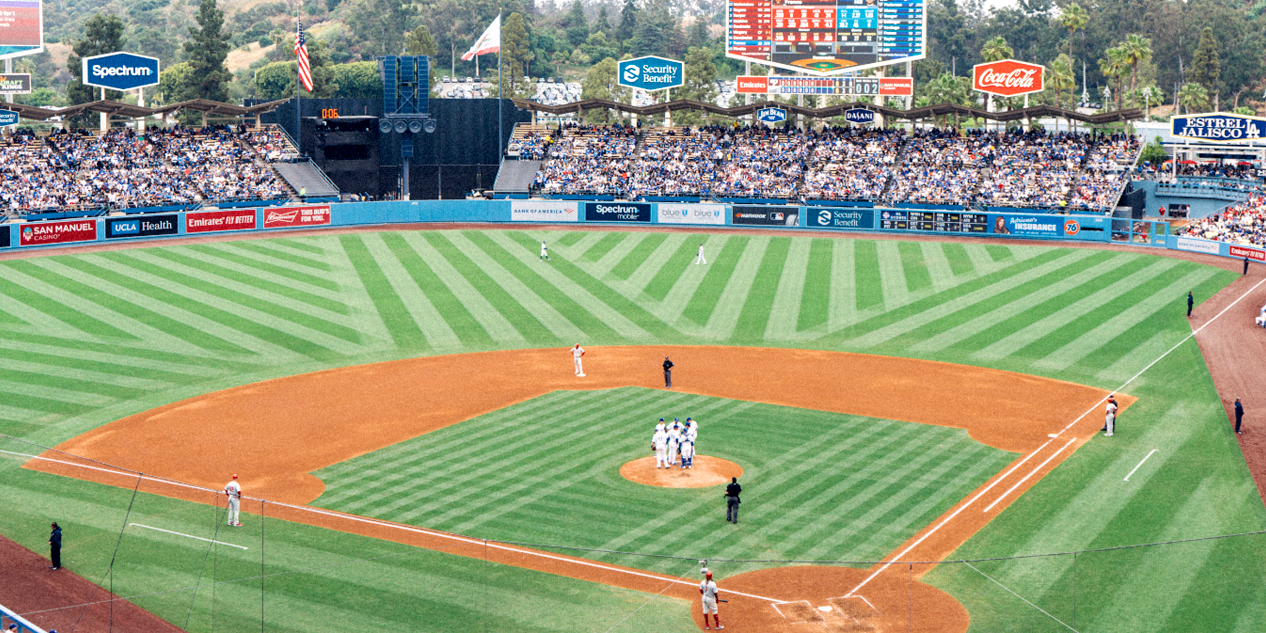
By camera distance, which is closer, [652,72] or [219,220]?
[219,220]

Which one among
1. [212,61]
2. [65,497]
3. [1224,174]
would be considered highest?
[212,61]

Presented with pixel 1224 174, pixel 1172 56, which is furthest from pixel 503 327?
pixel 1172 56

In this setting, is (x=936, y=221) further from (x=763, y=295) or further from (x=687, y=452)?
(x=687, y=452)

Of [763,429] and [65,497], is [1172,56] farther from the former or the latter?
[65,497]

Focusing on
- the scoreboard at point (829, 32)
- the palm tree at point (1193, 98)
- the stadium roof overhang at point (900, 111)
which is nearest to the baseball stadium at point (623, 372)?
the stadium roof overhang at point (900, 111)

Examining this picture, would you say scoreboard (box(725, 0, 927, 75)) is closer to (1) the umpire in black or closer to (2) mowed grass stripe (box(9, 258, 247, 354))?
(2) mowed grass stripe (box(9, 258, 247, 354))

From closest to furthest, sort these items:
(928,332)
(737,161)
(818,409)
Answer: (818,409) < (928,332) < (737,161)

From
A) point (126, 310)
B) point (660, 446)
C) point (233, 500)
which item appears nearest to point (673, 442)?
point (660, 446)
